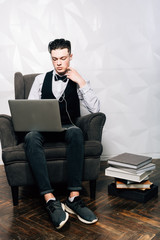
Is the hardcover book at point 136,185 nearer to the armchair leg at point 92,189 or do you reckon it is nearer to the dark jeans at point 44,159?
the armchair leg at point 92,189

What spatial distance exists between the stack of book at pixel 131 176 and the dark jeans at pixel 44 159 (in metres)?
0.38

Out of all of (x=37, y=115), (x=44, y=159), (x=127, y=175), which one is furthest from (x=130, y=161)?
(x=37, y=115)

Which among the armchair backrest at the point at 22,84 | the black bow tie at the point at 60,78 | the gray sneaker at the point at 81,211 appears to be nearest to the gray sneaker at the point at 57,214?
the gray sneaker at the point at 81,211

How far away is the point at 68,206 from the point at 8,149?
0.64 m

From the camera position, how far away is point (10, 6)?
3.28 metres

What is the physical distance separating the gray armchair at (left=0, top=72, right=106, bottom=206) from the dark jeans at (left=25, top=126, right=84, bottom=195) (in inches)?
4.3

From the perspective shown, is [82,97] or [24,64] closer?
[82,97]

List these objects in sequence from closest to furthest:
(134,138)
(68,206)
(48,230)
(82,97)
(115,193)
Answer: (48,230) < (68,206) < (115,193) < (82,97) < (134,138)

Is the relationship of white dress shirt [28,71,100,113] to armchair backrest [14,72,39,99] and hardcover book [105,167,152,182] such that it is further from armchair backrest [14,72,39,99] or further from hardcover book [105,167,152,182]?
hardcover book [105,167,152,182]

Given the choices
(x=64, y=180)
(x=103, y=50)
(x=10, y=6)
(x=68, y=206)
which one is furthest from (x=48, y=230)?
(x=10, y=6)

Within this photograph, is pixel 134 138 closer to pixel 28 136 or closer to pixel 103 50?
pixel 103 50

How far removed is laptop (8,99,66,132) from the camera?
197 centimetres

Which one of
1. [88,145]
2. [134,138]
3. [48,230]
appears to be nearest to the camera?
[48,230]

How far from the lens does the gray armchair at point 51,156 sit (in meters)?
2.15
